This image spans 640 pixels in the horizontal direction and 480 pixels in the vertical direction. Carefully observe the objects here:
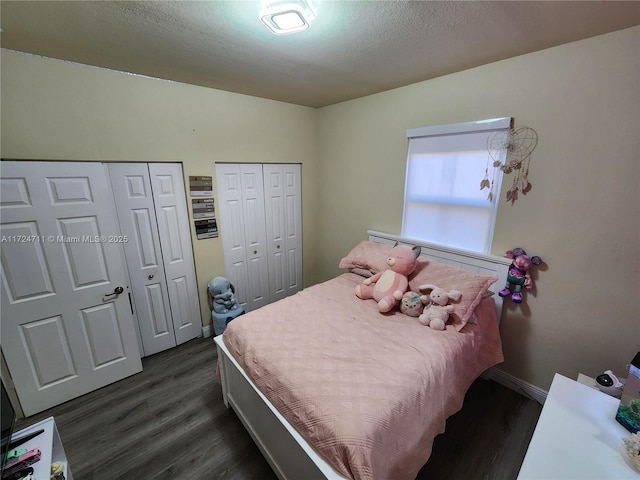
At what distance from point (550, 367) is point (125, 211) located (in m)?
3.66

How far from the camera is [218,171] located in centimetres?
272

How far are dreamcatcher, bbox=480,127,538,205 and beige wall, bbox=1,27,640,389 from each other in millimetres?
51

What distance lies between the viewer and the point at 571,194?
5.78ft

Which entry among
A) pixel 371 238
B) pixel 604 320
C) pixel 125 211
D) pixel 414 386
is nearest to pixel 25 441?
pixel 125 211

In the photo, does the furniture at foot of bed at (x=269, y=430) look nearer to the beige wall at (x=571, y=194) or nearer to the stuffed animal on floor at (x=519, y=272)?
the stuffed animal on floor at (x=519, y=272)

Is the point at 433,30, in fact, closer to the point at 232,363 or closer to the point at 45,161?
the point at 232,363

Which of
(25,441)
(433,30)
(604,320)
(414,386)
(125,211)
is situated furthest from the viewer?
(125,211)

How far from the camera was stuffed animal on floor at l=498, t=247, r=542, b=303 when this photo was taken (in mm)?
1936

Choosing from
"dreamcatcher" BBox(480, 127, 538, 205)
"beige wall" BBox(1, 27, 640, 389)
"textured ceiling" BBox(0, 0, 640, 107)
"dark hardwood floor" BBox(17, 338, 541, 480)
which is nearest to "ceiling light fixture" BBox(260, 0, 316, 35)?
"textured ceiling" BBox(0, 0, 640, 107)

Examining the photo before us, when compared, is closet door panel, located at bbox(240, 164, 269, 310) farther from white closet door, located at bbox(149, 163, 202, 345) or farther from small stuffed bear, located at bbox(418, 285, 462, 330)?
small stuffed bear, located at bbox(418, 285, 462, 330)

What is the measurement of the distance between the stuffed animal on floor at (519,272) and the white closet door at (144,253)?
9.92ft

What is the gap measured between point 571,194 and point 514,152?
0.46 m

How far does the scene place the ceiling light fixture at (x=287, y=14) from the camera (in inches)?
46.6

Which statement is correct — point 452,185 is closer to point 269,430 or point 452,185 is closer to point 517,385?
point 517,385
